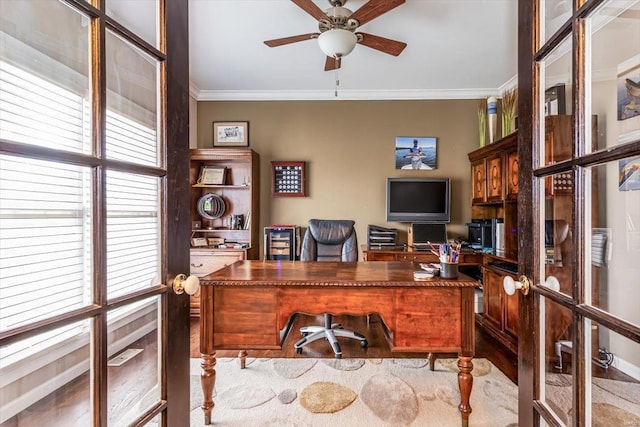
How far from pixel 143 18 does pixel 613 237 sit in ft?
4.20

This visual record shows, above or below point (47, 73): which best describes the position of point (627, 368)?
below

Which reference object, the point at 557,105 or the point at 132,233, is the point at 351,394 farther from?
the point at 557,105

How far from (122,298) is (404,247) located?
11.0 feet

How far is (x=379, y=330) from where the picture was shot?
128 inches

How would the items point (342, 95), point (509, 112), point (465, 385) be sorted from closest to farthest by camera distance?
1. point (465, 385)
2. point (509, 112)
3. point (342, 95)

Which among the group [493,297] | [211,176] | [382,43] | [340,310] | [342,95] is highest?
[342,95]

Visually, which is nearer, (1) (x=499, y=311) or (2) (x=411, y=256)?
(1) (x=499, y=311)

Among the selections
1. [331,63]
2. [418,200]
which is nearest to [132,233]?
[331,63]

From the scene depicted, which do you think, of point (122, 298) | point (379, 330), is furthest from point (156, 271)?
point (379, 330)

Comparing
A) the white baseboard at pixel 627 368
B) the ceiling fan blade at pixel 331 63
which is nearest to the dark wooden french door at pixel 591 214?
the white baseboard at pixel 627 368

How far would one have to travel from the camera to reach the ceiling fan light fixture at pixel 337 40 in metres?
2.05

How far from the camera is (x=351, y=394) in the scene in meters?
2.06

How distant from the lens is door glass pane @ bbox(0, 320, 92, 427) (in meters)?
0.62

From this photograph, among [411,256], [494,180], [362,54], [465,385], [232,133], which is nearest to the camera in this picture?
[465,385]
